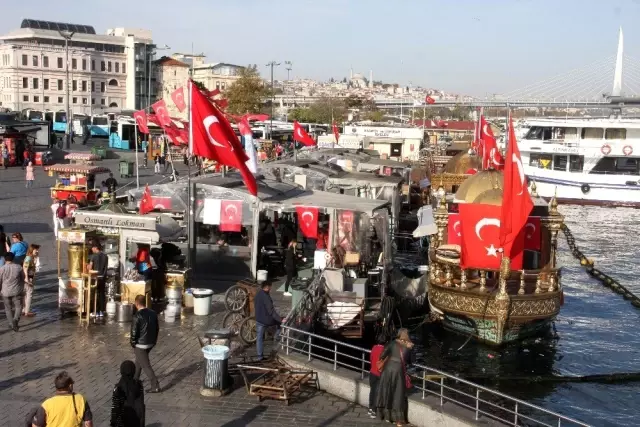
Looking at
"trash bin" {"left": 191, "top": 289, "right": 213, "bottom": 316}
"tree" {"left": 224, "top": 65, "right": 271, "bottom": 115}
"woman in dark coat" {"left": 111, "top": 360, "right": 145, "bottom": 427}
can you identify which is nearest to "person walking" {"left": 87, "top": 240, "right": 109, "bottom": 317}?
"trash bin" {"left": 191, "top": 289, "right": 213, "bottom": 316}

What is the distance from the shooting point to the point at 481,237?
19359 millimetres

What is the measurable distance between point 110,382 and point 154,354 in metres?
1.68

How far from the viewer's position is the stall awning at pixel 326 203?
66.3 feet

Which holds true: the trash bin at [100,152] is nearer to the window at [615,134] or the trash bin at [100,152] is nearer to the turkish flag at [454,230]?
the window at [615,134]

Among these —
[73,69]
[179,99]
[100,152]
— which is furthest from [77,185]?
[73,69]

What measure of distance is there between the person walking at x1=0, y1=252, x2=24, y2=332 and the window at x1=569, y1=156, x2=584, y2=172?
52741 mm

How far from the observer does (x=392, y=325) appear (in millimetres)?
18953

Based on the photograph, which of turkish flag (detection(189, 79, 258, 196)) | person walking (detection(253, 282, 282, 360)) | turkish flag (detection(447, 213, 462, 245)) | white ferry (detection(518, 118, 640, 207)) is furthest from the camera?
white ferry (detection(518, 118, 640, 207))

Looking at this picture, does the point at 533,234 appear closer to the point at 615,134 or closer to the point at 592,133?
the point at 615,134

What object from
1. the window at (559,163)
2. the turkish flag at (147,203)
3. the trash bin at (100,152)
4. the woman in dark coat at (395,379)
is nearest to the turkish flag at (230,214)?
the turkish flag at (147,203)

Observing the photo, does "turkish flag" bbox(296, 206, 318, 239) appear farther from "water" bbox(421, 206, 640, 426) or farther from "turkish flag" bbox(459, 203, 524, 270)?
"water" bbox(421, 206, 640, 426)

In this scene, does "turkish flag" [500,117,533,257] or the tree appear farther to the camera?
the tree

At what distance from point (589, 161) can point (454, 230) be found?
42.2 m

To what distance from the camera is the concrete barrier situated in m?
10.9
